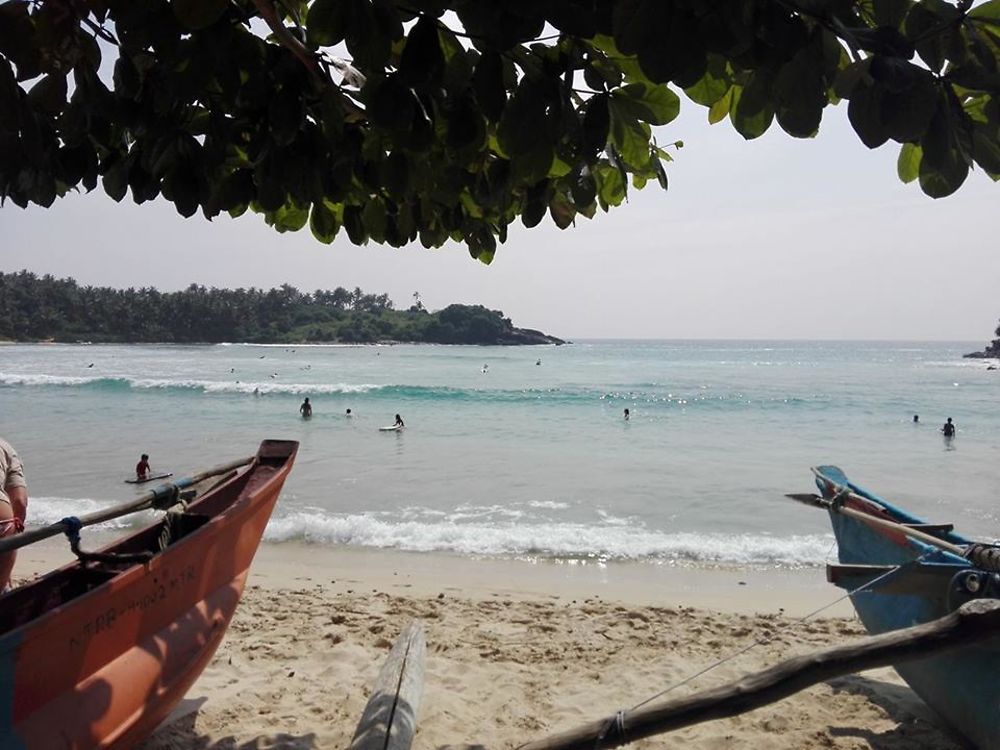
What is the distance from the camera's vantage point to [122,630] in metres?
3.14

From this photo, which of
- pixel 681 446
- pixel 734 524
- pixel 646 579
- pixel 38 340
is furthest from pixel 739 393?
pixel 38 340

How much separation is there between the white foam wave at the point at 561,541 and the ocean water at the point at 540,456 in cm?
4

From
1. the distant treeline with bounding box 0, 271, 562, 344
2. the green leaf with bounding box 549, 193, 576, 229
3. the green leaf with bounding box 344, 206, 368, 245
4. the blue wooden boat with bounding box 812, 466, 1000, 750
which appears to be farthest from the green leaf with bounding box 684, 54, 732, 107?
the distant treeline with bounding box 0, 271, 562, 344

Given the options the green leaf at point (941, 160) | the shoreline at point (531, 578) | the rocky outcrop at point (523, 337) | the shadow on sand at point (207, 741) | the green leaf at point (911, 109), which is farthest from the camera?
the rocky outcrop at point (523, 337)

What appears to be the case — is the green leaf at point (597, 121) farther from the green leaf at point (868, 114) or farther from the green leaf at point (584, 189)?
the green leaf at point (868, 114)

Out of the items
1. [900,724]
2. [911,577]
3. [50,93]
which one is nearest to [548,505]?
[900,724]

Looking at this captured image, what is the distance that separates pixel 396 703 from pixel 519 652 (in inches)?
64.9

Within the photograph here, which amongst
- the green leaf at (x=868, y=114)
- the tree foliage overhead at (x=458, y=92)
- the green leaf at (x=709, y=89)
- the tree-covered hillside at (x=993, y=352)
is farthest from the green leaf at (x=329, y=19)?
the tree-covered hillside at (x=993, y=352)

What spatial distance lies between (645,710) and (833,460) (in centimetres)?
1702

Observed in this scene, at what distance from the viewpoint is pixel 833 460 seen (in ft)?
57.9

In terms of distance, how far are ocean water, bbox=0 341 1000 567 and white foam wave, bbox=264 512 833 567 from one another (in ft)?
0.12

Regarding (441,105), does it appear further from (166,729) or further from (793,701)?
A: (793,701)

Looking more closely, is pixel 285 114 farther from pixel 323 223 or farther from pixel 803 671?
pixel 803 671

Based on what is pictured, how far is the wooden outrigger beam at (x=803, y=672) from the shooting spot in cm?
229
